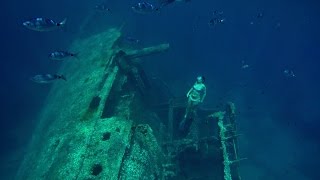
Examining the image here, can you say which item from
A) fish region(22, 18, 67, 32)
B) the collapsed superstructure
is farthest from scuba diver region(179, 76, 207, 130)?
fish region(22, 18, 67, 32)

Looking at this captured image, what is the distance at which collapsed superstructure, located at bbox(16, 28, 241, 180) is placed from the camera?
18.6 feet

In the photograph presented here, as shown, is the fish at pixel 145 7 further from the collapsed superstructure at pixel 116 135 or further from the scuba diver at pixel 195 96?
the scuba diver at pixel 195 96

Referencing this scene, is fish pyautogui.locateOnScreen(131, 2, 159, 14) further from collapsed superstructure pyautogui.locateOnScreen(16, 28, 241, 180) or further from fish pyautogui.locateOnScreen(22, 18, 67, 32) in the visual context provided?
fish pyautogui.locateOnScreen(22, 18, 67, 32)

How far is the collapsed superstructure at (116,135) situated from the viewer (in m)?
5.66

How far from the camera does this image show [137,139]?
594cm

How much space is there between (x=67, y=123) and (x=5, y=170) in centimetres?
954

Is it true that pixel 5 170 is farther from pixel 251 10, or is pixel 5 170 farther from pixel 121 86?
pixel 251 10

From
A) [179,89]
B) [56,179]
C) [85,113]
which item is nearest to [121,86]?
[85,113]

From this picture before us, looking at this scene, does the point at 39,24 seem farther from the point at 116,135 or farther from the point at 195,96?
the point at 195,96

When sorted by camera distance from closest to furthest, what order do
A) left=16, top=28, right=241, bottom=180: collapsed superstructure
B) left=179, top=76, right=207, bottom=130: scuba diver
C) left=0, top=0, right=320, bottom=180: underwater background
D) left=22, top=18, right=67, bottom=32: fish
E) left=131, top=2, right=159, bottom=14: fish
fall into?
left=16, top=28, right=241, bottom=180: collapsed superstructure, left=22, top=18, right=67, bottom=32: fish, left=131, top=2, right=159, bottom=14: fish, left=179, top=76, right=207, bottom=130: scuba diver, left=0, top=0, right=320, bottom=180: underwater background

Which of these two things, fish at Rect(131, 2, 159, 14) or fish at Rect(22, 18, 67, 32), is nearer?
fish at Rect(22, 18, 67, 32)

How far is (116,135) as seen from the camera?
5.98 meters

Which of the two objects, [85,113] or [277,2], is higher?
[277,2]

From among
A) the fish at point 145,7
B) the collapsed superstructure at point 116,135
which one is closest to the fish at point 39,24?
the collapsed superstructure at point 116,135
